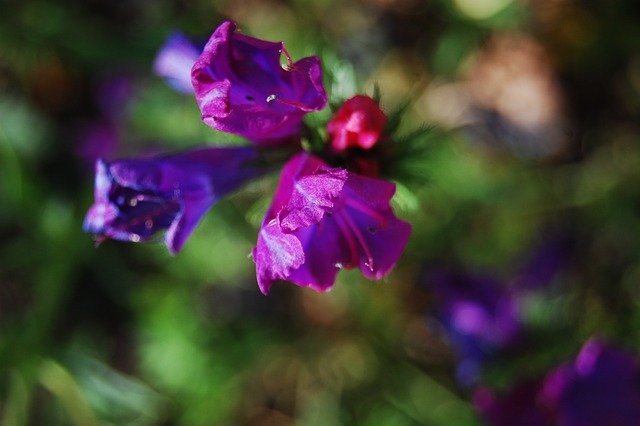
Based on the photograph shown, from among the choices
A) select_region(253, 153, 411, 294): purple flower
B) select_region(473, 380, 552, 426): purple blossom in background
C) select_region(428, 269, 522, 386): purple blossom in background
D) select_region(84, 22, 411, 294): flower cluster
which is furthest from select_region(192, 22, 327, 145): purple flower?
select_region(428, 269, 522, 386): purple blossom in background

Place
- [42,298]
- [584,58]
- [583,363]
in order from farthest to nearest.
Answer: [584,58] → [42,298] → [583,363]

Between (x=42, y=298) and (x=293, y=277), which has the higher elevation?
(x=293, y=277)

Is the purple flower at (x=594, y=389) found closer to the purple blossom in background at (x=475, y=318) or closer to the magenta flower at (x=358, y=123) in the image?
the purple blossom in background at (x=475, y=318)

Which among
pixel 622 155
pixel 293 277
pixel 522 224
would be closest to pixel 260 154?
pixel 293 277

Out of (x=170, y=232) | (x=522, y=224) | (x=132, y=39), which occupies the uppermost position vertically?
(x=170, y=232)

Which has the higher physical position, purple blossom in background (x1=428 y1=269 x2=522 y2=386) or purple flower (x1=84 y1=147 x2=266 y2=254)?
purple flower (x1=84 y1=147 x2=266 y2=254)

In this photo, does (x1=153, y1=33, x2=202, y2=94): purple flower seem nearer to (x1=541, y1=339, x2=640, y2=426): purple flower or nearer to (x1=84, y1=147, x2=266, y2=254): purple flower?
(x1=84, y1=147, x2=266, y2=254): purple flower

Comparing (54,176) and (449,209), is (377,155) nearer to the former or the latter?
(449,209)
